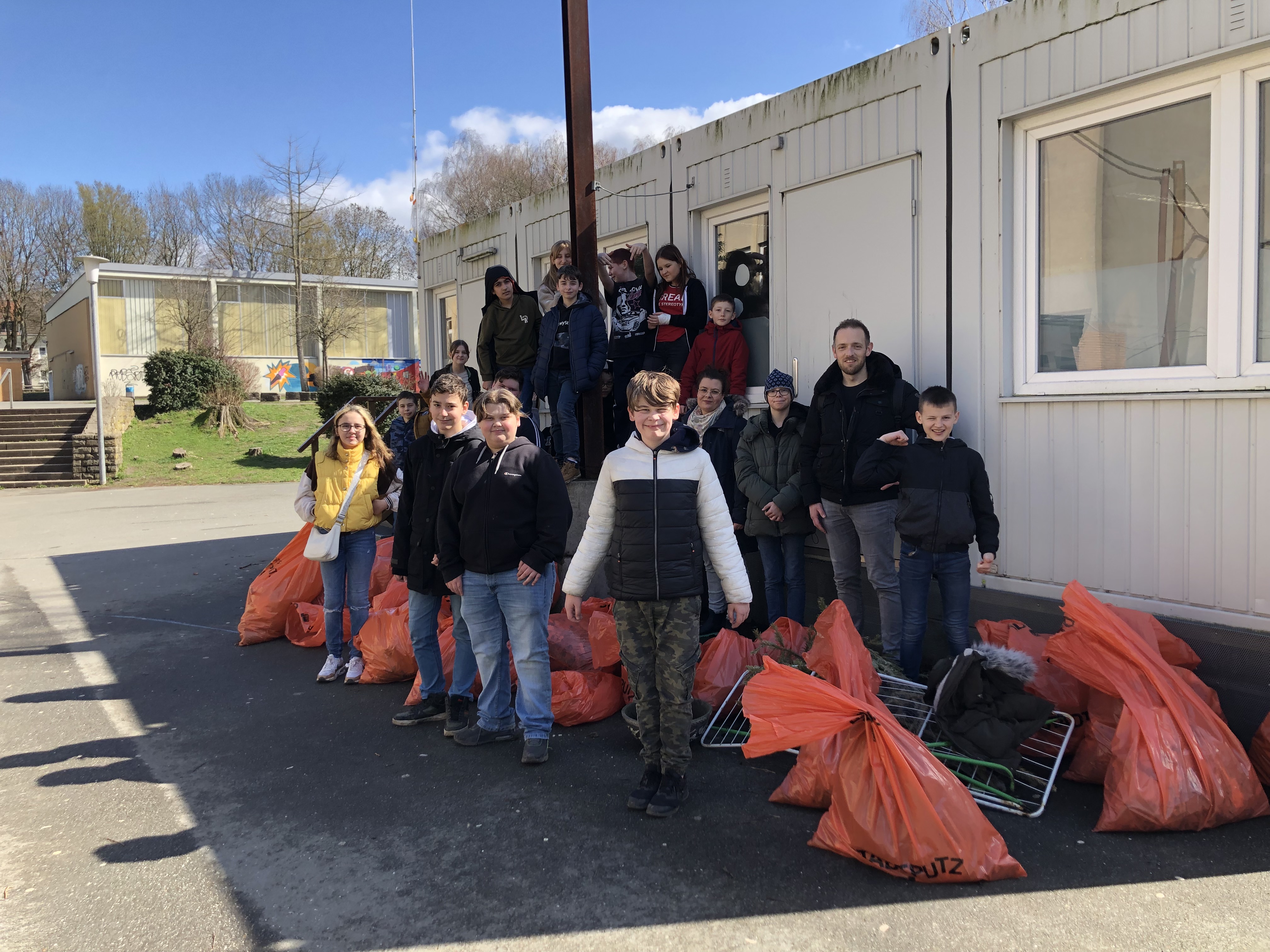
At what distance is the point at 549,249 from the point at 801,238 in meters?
3.56

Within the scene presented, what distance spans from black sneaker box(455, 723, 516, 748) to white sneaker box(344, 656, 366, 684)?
1.28 m

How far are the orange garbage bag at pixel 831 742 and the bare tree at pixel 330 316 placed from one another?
35.0 metres

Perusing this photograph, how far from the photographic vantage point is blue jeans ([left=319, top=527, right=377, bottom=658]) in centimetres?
549

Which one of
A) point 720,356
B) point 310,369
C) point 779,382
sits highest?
point 310,369

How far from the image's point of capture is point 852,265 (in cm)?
573

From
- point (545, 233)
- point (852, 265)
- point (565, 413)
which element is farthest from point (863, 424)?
point (545, 233)

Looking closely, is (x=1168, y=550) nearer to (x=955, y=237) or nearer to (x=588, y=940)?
(x=955, y=237)

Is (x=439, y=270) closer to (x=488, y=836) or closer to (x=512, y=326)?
(x=512, y=326)

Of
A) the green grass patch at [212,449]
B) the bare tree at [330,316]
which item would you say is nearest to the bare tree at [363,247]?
the bare tree at [330,316]

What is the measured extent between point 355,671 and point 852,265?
413cm

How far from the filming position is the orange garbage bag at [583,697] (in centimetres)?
460

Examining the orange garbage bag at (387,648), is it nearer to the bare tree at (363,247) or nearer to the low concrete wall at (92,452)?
the low concrete wall at (92,452)

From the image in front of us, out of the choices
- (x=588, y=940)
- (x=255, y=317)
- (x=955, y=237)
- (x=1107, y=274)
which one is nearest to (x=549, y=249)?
(x=955, y=237)

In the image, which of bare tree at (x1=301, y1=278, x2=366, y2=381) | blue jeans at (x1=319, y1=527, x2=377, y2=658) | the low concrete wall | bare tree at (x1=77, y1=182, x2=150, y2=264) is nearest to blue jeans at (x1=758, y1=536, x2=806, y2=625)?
blue jeans at (x1=319, y1=527, x2=377, y2=658)
